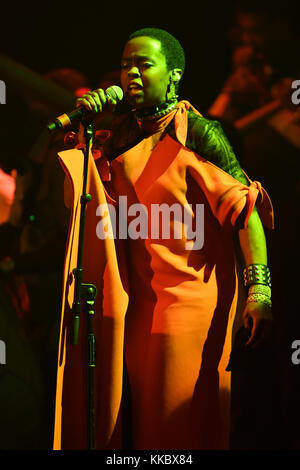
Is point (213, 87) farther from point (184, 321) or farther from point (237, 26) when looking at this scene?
point (184, 321)

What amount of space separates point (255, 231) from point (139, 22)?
5.10ft

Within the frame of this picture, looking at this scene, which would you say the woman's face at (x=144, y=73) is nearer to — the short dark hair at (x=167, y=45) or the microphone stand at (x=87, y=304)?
the short dark hair at (x=167, y=45)

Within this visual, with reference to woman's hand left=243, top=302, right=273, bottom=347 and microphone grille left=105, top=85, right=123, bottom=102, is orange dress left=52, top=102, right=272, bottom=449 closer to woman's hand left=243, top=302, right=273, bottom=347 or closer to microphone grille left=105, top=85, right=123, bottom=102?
woman's hand left=243, top=302, right=273, bottom=347

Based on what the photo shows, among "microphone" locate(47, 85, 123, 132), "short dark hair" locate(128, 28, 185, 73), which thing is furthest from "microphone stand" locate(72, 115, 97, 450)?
"short dark hair" locate(128, 28, 185, 73)

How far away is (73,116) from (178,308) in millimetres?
687

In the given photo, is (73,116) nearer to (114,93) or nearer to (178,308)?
(114,93)

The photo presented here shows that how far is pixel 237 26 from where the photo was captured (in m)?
3.23

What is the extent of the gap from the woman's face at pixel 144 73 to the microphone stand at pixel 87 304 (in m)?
0.24

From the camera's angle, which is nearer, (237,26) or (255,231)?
(255,231)

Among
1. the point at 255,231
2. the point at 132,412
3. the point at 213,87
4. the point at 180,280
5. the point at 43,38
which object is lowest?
the point at 132,412

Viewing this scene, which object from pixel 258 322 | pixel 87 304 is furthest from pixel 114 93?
pixel 258 322

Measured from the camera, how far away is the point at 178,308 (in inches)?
82.0
